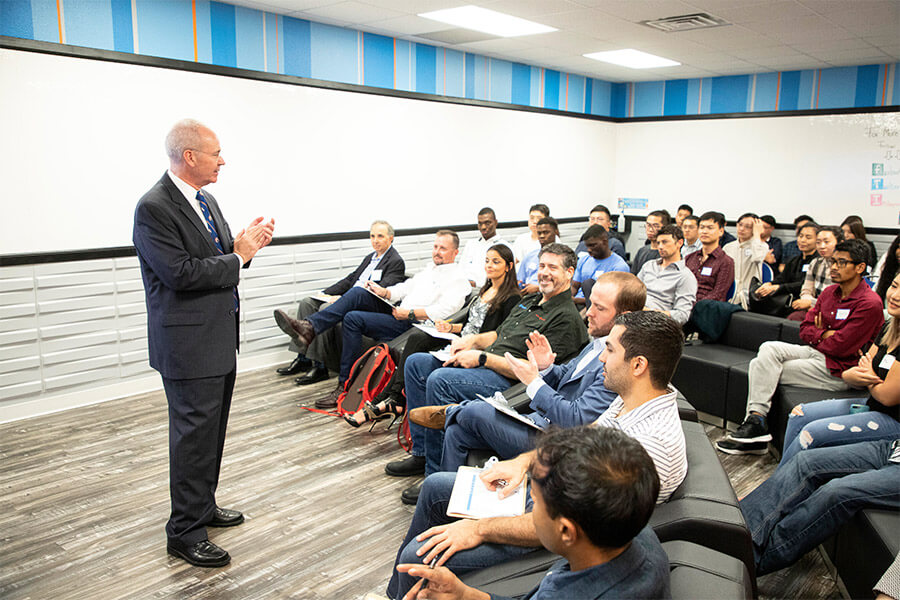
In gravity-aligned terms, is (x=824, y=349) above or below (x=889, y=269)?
below

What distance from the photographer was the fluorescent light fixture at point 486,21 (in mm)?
5379

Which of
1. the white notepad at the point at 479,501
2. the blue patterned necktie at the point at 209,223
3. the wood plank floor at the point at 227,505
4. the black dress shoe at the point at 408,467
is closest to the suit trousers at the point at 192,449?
the wood plank floor at the point at 227,505

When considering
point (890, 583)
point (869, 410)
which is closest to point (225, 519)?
point (890, 583)

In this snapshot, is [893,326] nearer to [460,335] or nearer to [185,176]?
[460,335]

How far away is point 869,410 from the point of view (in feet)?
9.49

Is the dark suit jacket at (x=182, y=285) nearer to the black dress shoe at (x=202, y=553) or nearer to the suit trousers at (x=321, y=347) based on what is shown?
the black dress shoe at (x=202, y=553)

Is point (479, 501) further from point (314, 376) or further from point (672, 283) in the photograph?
point (314, 376)

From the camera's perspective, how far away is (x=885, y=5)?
484 centimetres

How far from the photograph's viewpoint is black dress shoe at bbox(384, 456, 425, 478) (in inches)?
141

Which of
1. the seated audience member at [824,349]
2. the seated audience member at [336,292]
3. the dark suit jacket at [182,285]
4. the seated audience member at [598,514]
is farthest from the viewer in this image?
the seated audience member at [336,292]

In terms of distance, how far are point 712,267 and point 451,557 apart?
3963 millimetres

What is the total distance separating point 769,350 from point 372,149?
406 centimetres

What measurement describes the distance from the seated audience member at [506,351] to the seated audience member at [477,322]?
379 millimetres

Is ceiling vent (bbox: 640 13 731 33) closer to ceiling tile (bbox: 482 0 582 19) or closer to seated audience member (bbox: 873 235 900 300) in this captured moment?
ceiling tile (bbox: 482 0 582 19)
